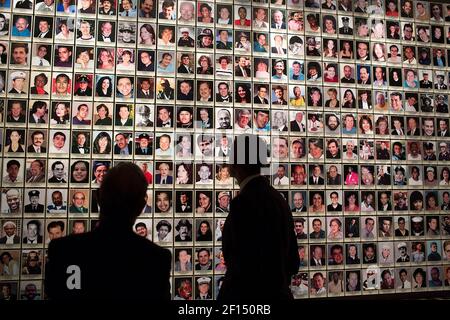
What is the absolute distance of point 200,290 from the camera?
313 centimetres

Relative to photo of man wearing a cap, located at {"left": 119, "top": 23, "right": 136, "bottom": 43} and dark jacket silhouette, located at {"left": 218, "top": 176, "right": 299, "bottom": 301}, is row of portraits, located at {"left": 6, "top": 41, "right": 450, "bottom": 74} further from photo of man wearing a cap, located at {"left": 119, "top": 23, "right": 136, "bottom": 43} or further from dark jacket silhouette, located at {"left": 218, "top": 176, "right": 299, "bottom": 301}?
dark jacket silhouette, located at {"left": 218, "top": 176, "right": 299, "bottom": 301}

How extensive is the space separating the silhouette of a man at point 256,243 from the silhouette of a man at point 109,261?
59 cm

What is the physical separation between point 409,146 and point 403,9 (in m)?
1.37

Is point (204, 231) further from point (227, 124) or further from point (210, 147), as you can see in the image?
point (227, 124)

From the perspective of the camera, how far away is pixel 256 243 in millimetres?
1801

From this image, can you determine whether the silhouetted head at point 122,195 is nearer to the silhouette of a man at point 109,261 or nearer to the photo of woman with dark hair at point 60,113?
the silhouette of a man at point 109,261

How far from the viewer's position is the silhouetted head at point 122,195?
125 centimetres

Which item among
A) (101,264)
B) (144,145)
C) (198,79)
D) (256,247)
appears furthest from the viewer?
(198,79)

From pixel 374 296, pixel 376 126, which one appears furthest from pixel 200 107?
pixel 374 296

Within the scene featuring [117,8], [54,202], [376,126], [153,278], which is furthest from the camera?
[376,126]

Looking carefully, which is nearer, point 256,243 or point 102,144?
point 256,243

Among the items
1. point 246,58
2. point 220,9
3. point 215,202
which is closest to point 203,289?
point 215,202

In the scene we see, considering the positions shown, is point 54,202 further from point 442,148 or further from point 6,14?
point 442,148

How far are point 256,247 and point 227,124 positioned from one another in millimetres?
1660
